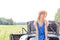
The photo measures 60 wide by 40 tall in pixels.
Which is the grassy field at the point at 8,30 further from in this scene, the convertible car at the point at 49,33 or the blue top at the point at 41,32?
the blue top at the point at 41,32

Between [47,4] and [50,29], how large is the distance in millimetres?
297

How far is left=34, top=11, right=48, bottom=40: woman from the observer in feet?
5.64

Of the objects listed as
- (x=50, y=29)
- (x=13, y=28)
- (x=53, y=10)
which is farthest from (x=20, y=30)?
(x=53, y=10)

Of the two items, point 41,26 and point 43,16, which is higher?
point 43,16

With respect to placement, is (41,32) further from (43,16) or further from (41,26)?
(43,16)

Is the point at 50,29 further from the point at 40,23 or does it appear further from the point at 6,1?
the point at 6,1

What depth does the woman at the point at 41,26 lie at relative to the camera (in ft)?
5.64

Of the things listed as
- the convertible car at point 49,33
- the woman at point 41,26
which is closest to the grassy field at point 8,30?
the convertible car at point 49,33

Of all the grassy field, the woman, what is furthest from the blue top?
the grassy field

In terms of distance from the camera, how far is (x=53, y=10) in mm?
1778

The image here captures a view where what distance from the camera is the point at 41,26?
1726mm

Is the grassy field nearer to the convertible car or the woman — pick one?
the convertible car

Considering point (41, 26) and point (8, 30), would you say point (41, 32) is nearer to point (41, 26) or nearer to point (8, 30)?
point (41, 26)

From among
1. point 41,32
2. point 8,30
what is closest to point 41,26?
point 41,32
